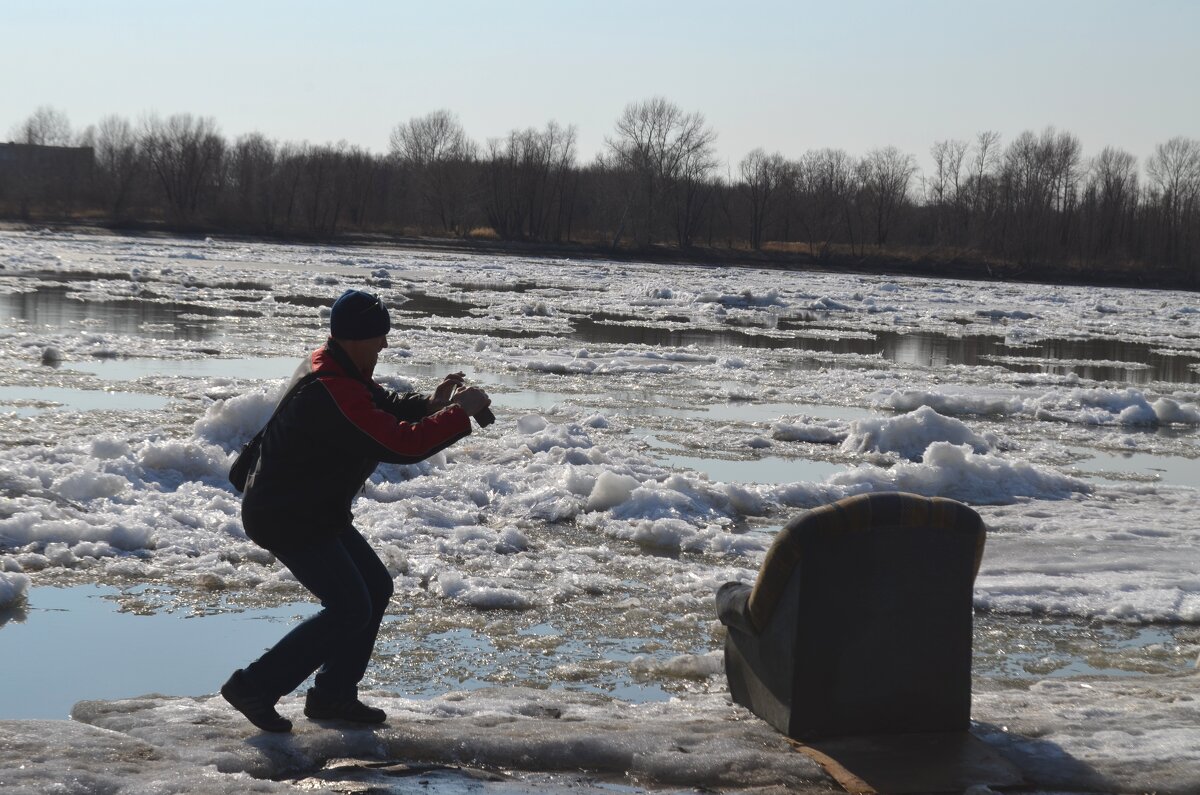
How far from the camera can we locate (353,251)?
64500mm

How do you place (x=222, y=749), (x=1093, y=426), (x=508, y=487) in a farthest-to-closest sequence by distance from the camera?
(x=1093, y=426), (x=508, y=487), (x=222, y=749)

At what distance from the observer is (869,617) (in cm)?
474

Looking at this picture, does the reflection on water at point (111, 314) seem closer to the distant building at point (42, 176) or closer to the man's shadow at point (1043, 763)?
the man's shadow at point (1043, 763)

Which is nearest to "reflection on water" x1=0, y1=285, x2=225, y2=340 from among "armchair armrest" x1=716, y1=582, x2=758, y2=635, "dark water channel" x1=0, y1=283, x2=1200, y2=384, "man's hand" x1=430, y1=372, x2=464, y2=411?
"dark water channel" x1=0, y1=283, x2=1200, y2=384

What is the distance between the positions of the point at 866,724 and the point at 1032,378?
1656cm

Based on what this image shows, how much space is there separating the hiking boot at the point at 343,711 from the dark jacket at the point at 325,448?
67 cm

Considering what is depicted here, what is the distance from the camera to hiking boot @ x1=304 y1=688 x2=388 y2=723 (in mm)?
4773

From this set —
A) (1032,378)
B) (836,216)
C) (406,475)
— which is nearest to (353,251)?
(836,216)

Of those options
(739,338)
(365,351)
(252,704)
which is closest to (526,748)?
(252,704)

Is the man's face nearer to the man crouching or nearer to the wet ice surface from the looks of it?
the man crouching

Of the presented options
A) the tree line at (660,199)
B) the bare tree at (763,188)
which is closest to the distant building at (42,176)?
the tree line at (660,199)

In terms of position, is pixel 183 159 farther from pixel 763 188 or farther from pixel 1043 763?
pixel 1043 763

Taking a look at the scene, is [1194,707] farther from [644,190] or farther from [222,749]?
[644,190]

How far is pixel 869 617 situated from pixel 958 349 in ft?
75.7
